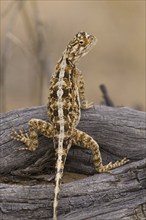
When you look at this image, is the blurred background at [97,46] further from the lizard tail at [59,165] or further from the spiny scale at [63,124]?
the lizard tail at [59,165]

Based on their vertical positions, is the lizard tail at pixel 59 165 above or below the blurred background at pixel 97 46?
below

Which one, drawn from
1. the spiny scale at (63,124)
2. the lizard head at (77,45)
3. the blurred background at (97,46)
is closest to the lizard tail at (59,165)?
the spiny scale at (63,124)

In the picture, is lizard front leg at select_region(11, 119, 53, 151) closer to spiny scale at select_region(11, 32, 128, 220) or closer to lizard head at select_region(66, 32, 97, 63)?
spiny scale at select_region(11, 32, 128, 220)

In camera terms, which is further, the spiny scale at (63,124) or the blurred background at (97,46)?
the blurred background at (97,46)

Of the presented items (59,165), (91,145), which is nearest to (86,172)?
(91,145)

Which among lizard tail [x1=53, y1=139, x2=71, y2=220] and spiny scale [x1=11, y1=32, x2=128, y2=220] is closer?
lizard tail [x1=53, y1=139, x2=71, y2=220]

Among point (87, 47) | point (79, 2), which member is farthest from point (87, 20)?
point (87, 47)

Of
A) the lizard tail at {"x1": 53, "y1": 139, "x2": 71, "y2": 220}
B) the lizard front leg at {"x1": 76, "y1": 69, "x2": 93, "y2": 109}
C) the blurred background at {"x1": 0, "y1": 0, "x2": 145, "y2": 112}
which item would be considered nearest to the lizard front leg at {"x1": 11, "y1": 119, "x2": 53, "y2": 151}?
Result: the lizard tail at {"x1": 53, "y1": 139, "x2": 71, "y2": 220}
